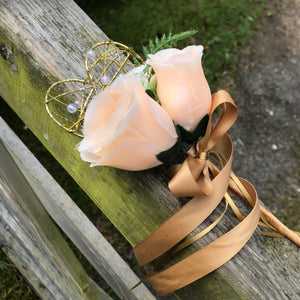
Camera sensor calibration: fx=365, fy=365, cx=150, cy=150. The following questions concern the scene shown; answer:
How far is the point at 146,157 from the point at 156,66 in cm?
22

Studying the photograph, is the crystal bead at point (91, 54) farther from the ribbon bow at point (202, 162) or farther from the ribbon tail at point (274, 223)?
the ribbon tail at point (274, 223)

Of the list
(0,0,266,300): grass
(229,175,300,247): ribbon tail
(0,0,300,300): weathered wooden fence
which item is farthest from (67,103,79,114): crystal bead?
(0,0,266,300): grass

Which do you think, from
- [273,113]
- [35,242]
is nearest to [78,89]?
[35,242]

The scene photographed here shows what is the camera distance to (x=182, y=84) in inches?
33.3

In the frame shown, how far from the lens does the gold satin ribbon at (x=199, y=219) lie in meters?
0.89

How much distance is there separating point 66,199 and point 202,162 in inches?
42.5

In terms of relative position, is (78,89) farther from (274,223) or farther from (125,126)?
(274,223)

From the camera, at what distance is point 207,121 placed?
3.01 ft

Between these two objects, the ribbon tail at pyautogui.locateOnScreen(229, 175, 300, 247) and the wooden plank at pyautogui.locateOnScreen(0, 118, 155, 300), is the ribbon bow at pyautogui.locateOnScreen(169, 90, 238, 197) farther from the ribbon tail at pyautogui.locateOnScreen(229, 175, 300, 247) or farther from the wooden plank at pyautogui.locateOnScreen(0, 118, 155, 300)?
the wooden plank at pyautogui.locateOnScreen(0, 118, 155, 300)

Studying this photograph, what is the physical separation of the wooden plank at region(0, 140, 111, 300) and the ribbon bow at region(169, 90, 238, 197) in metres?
1.01

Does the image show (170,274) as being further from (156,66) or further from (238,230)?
(156,66)

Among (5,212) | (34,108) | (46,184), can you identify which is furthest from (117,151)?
(5,212)

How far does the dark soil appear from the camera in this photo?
9.20ft

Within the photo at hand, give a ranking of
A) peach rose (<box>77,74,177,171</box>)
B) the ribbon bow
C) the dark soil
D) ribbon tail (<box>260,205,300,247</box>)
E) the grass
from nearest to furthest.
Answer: peach rose (<box>77,74,177,171</box>) → the ribbon bow → ribbon tail (<box>260,205,300,247</box>) → the dark soil → the grass
